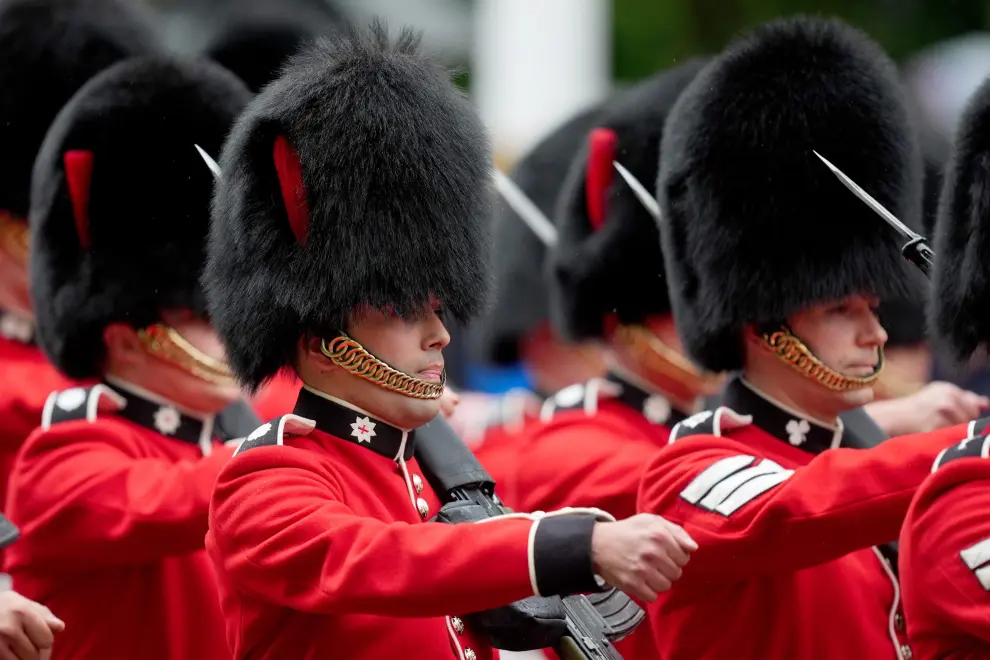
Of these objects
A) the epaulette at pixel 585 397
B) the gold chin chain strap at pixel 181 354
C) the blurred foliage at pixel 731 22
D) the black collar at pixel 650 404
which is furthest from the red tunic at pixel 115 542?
the blurred foliage at pixel 731 22

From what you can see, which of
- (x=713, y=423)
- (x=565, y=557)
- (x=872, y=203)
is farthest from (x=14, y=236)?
(x=565, y=557)

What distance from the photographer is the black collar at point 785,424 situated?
4289 mm

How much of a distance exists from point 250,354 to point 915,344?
3034 millimetres

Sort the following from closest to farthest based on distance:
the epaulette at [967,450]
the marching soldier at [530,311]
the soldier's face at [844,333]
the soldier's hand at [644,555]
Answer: the soldier's hand at [644,555]
the epaulette at [967,450]
the soldier's face at [844,333]
the marching soldier at [530,311]

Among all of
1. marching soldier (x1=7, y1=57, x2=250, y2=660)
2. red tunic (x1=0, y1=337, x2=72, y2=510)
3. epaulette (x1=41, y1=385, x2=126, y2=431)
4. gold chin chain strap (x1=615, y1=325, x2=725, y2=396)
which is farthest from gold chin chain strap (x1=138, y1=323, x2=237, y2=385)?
gold chin chain strap (x1=615, y1=325, x2=725, y2=396)

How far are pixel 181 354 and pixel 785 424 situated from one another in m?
1.46

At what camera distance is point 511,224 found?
22.6ft

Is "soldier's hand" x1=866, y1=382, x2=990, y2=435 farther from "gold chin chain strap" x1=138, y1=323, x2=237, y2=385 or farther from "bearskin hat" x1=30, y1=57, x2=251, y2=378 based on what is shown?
"bearskin hat" x1=30, y1=57, x2=251, y2=378

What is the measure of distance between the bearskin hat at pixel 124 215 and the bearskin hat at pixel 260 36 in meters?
1.19

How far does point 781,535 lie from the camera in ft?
12.5

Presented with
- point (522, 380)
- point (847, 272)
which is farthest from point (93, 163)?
point (522, 380)

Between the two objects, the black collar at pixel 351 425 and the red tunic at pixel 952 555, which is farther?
the black collar at pixel 351 425

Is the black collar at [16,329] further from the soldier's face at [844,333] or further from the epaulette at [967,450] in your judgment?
the epaulette at [967,450]

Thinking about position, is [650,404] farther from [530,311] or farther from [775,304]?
[530,311]
